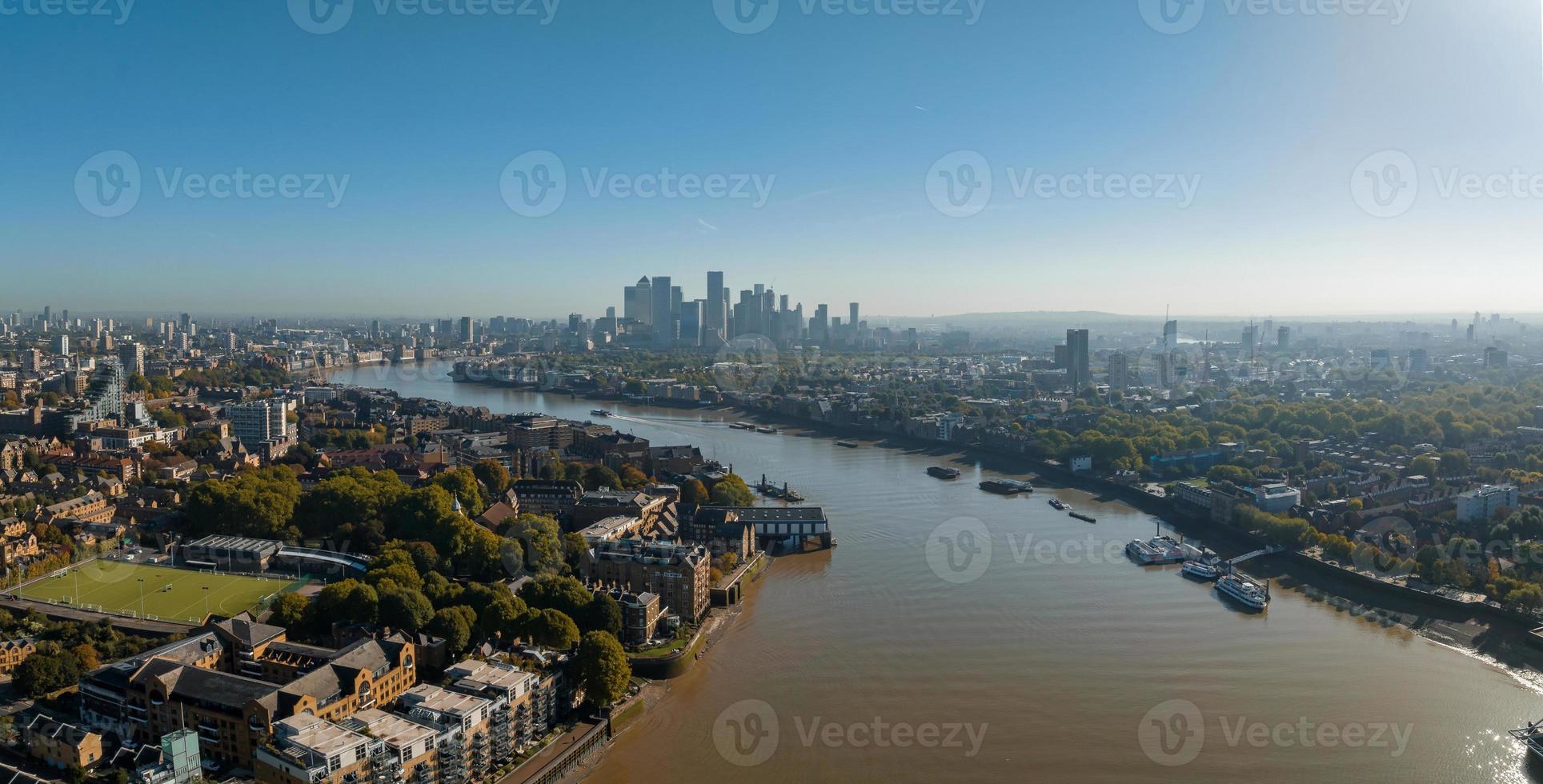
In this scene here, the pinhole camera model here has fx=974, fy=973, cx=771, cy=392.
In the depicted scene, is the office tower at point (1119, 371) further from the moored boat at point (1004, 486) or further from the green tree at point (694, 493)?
the green tree at point (694, 493)

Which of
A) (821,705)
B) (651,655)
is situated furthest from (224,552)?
(821,705)

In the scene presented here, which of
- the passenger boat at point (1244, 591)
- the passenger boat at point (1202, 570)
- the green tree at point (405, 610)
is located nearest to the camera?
the green tree at point (405, 610)

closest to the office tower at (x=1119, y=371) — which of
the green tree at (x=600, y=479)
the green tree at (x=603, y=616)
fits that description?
the green tree at (x=600, y=479)

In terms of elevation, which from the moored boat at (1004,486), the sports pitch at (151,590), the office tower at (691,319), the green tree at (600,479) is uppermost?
the office tower at (691,319)

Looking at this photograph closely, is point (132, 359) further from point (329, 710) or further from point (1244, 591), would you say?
point (1244, 591)

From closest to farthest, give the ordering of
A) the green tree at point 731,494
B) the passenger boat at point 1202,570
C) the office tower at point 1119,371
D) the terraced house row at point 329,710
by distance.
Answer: the terraced house row at point 329,710 < the passenger boat at point 1202,570 < the green tree at point 731,494 < the office tower at point 1119,371

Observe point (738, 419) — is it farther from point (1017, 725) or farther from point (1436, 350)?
point (1436, 350)

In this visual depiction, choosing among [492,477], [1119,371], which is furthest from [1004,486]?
[1119,371]
